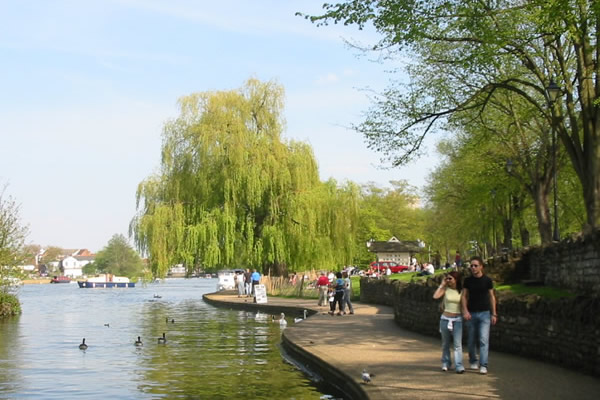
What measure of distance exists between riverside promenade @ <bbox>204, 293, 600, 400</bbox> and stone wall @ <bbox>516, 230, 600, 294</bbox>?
3733mm

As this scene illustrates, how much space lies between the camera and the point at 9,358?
2095 cm

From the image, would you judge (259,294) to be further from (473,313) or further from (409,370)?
(473,313)

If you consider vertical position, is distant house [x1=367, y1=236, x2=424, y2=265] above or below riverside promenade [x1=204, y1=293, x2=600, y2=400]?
above

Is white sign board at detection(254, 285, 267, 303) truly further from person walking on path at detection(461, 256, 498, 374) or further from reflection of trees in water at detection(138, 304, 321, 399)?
person walking on path at detection(461, 256, 498, 374)

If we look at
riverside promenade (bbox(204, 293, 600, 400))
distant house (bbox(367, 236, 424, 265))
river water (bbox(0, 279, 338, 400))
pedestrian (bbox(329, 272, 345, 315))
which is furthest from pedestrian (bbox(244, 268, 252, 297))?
distant house (bbox(367, 236, 424, 265))

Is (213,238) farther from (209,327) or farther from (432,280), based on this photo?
(432,280)

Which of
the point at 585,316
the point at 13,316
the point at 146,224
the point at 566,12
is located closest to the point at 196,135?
the point at 146,224

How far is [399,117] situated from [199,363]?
1302 cm

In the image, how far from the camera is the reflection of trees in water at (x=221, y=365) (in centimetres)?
1474

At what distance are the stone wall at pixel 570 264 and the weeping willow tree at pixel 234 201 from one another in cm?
2265

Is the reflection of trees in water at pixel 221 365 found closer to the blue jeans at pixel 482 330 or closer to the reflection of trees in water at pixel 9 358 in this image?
→ the reflection of trees in water at pixel 9 358

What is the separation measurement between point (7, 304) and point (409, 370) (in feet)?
94.6

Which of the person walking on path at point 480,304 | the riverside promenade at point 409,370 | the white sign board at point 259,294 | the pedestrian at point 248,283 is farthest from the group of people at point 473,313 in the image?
the pedestrian at point 248,283

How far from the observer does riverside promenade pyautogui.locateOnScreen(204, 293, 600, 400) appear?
11.4m
